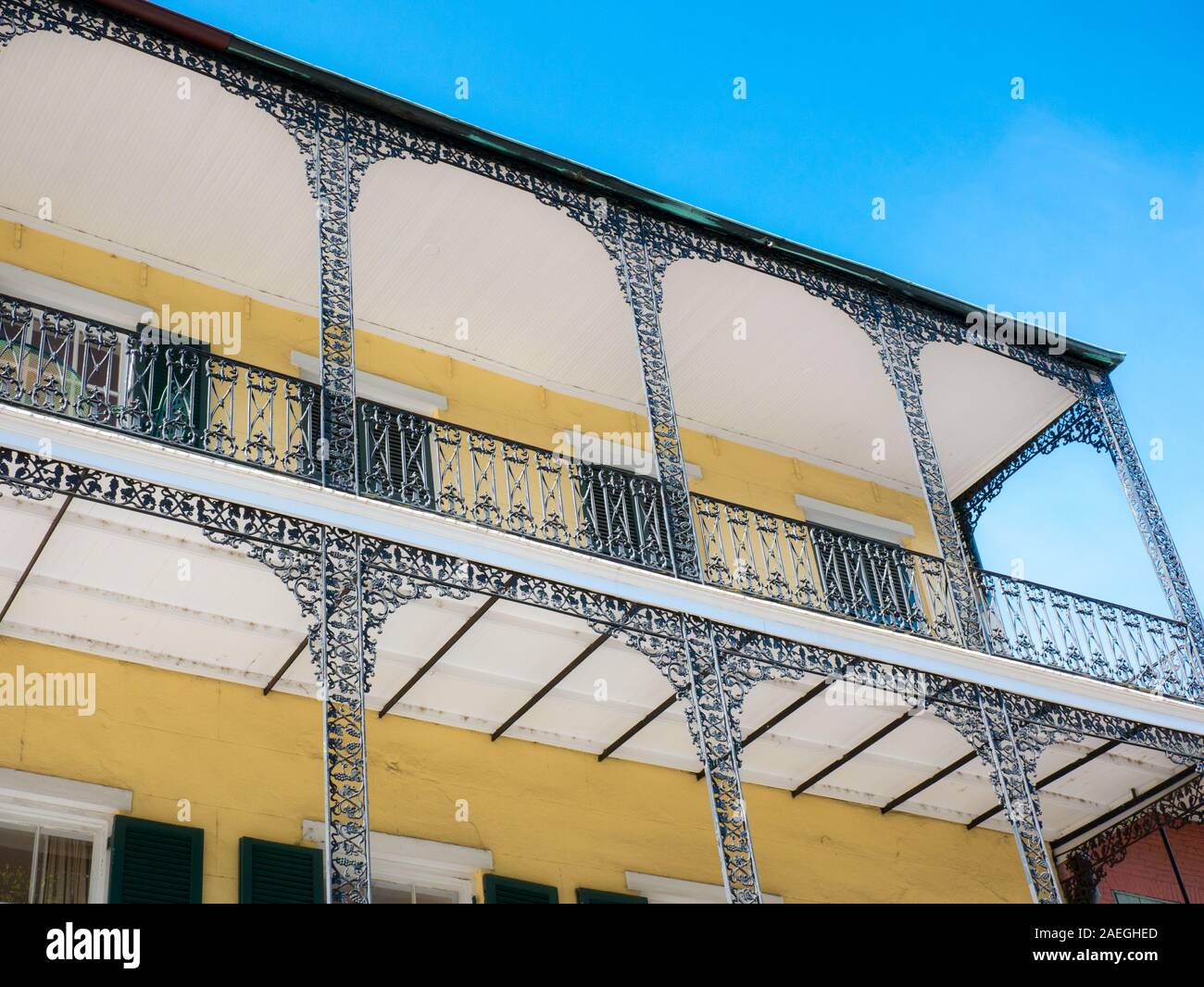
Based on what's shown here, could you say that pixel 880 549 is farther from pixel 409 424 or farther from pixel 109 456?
pixel 109 456

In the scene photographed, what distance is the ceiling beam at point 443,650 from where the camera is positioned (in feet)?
35.3

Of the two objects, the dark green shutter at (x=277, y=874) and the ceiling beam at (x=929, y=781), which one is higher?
the ceiling beam at (x=929, y=781)

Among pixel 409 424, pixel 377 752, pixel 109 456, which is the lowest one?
pixel 377 752

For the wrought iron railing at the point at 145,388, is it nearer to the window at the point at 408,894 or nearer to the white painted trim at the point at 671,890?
the window at the point at 408,894

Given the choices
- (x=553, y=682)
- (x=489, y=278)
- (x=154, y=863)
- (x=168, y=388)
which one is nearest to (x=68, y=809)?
(x=154, y=863)

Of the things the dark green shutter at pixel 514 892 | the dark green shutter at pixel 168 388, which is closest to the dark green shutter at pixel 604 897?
the dark green shutter at pixel 514 892

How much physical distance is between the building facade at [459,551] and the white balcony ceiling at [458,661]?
37 mm

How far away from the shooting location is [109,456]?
9164 mm

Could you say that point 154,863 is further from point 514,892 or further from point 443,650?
point 514,892

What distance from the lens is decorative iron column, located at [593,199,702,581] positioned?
36.6 ft

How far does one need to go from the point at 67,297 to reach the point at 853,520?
8.36 m

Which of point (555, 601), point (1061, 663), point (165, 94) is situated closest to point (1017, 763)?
point (1061, 663)

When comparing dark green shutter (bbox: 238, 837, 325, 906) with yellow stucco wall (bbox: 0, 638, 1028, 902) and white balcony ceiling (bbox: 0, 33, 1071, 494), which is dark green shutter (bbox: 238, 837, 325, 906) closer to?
yellow stucco wall (bbox: 0, 638, 1028, 902)
